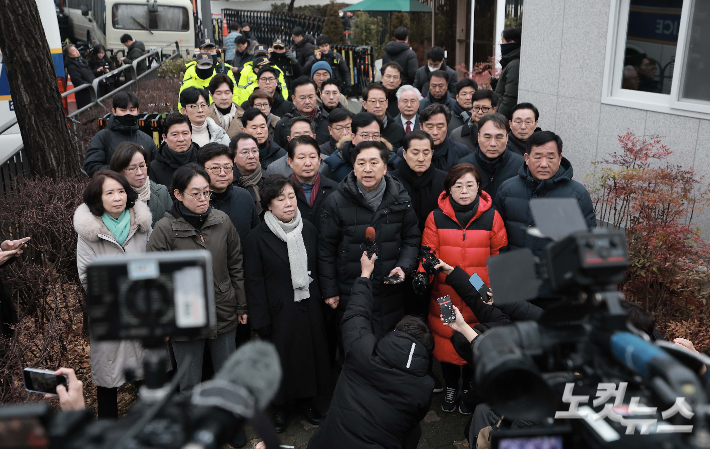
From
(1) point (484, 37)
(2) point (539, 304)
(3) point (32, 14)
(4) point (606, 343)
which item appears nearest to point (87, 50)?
(1) point (484, 37)

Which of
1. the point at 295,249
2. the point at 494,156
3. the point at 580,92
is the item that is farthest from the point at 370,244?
the point at 580,92

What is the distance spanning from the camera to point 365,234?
13.7 feet

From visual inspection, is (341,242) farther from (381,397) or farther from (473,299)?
(381,397)

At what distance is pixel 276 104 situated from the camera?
25.9ft

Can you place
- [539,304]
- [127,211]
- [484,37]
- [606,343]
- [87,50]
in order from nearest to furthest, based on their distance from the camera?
[606,343], [127,211], [539,304], [484,37], [87,50]

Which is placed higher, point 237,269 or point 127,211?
point 127,211

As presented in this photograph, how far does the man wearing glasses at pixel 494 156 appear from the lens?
4.97 m

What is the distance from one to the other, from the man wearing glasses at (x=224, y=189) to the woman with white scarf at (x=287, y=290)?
1.02 feet

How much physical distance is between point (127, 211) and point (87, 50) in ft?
51.1

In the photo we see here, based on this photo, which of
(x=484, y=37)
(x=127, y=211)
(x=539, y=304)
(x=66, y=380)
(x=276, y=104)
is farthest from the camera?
(x=484, y=37)

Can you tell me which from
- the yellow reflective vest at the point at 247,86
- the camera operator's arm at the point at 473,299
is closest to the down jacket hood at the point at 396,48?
the yellow reflective vest at the point at 247,86

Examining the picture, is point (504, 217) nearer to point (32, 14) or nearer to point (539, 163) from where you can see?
point (539, 163)

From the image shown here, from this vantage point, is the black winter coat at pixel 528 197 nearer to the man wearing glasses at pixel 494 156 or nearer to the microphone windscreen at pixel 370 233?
the man wearing glasses at pixel 494 156

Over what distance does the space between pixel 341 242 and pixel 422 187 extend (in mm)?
940
